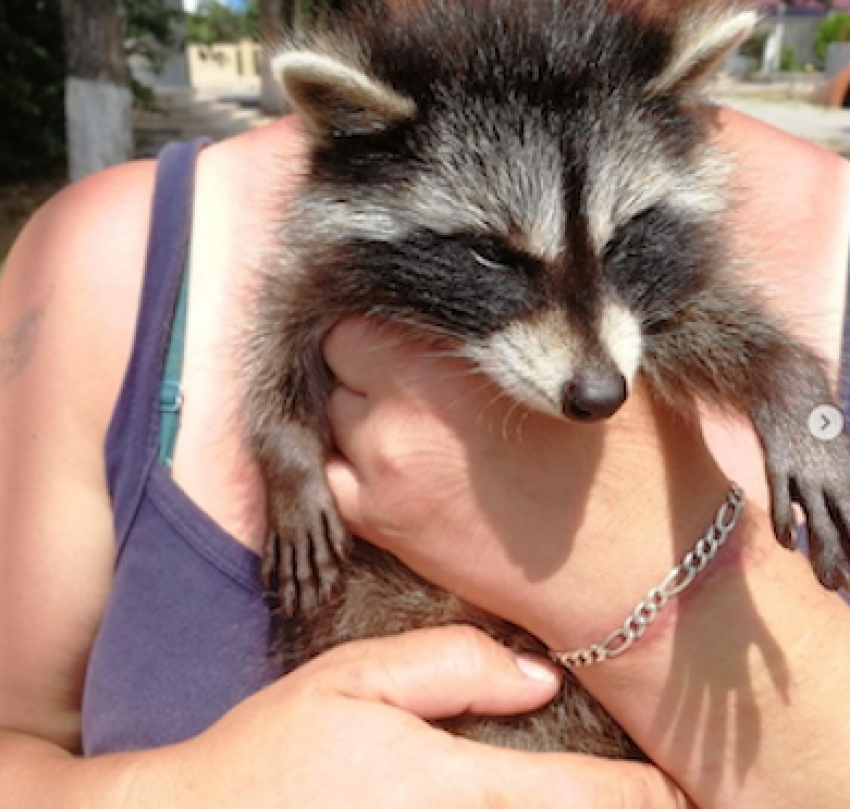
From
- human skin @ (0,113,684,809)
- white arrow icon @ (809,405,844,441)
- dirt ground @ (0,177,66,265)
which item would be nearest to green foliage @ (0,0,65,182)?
dirt ground @ (0,177,66,265)

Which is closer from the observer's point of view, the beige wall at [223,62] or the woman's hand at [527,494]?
the woman's hand at [527,494]

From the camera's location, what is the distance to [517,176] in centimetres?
137

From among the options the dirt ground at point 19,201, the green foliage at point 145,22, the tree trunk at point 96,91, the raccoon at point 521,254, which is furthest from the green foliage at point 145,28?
the raccoon at point 521,254

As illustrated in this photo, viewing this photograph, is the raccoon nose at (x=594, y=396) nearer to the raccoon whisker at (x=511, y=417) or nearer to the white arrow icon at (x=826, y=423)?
the raccoon whisker at (x=511, y=417)

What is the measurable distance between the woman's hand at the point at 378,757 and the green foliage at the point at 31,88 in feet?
31.9

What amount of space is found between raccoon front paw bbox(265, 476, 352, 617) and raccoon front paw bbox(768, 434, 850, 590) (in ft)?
2.05

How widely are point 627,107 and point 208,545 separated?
0.84 metres

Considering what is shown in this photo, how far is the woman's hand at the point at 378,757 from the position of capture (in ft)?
4.04

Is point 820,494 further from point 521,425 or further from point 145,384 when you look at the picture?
point 145,384

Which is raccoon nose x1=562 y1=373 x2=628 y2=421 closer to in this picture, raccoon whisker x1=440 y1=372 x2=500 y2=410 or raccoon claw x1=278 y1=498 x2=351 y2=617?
raccoon whisker x1=440 y1=372 x2=500 y2=410

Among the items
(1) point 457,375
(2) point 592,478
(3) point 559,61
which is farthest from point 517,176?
(2) point 592,478

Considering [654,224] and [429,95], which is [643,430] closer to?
[654,224]

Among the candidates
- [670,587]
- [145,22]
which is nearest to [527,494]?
[670,587]

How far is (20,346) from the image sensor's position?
1.53 m
